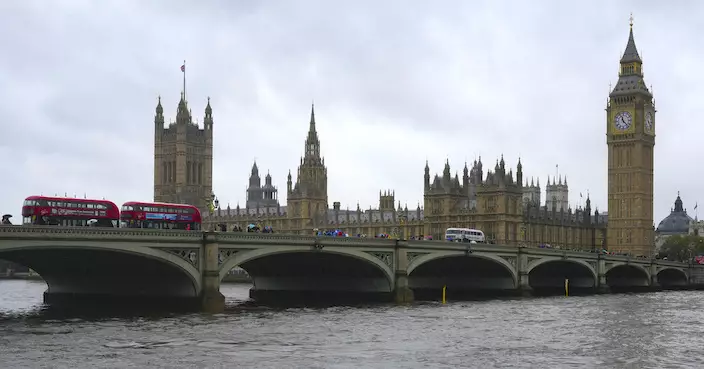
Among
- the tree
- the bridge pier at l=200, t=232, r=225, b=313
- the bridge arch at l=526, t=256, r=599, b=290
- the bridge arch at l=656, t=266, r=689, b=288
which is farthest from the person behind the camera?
the tree

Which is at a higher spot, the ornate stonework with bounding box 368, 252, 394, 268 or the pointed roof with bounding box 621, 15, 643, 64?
the pointed roof with bounding box 621, 15, 643, 64

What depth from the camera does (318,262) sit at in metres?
77.2

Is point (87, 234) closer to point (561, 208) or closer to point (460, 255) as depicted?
point (460, 255)

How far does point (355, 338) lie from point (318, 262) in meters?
27.0

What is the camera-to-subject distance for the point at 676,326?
5994 centimetres

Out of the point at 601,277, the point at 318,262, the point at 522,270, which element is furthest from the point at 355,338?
the point at 601,277

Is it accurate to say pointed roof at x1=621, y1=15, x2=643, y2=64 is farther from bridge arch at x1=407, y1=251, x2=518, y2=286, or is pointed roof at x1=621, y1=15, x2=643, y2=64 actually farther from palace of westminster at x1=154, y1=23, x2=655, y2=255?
bridge arch at x1=407, y1=251, x2=518, y2=286

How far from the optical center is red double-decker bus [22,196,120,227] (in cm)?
6200

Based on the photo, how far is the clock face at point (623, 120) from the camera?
538ft

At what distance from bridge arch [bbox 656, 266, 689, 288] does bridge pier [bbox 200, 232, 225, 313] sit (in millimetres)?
85349

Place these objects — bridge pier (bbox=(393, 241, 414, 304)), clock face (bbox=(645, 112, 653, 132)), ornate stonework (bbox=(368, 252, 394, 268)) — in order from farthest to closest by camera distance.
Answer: clock face (bbox=(645, 112, 653, 132)) < bridge pier (bbox=(393, 241, 414, 304)) < ornate stonework (bbox=(368, 252, 394, 268))

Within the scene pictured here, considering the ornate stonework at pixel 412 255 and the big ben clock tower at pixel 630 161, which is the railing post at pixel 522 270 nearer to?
the ornate stonework at pixel 412 255

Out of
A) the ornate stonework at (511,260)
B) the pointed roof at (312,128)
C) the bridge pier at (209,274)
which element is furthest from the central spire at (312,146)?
the bridge pier at (209,274)

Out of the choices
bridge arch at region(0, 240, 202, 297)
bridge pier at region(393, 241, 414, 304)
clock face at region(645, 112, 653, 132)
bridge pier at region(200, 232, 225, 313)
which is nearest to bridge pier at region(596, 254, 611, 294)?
bridge pier at region(393, 241, 414, 304)
